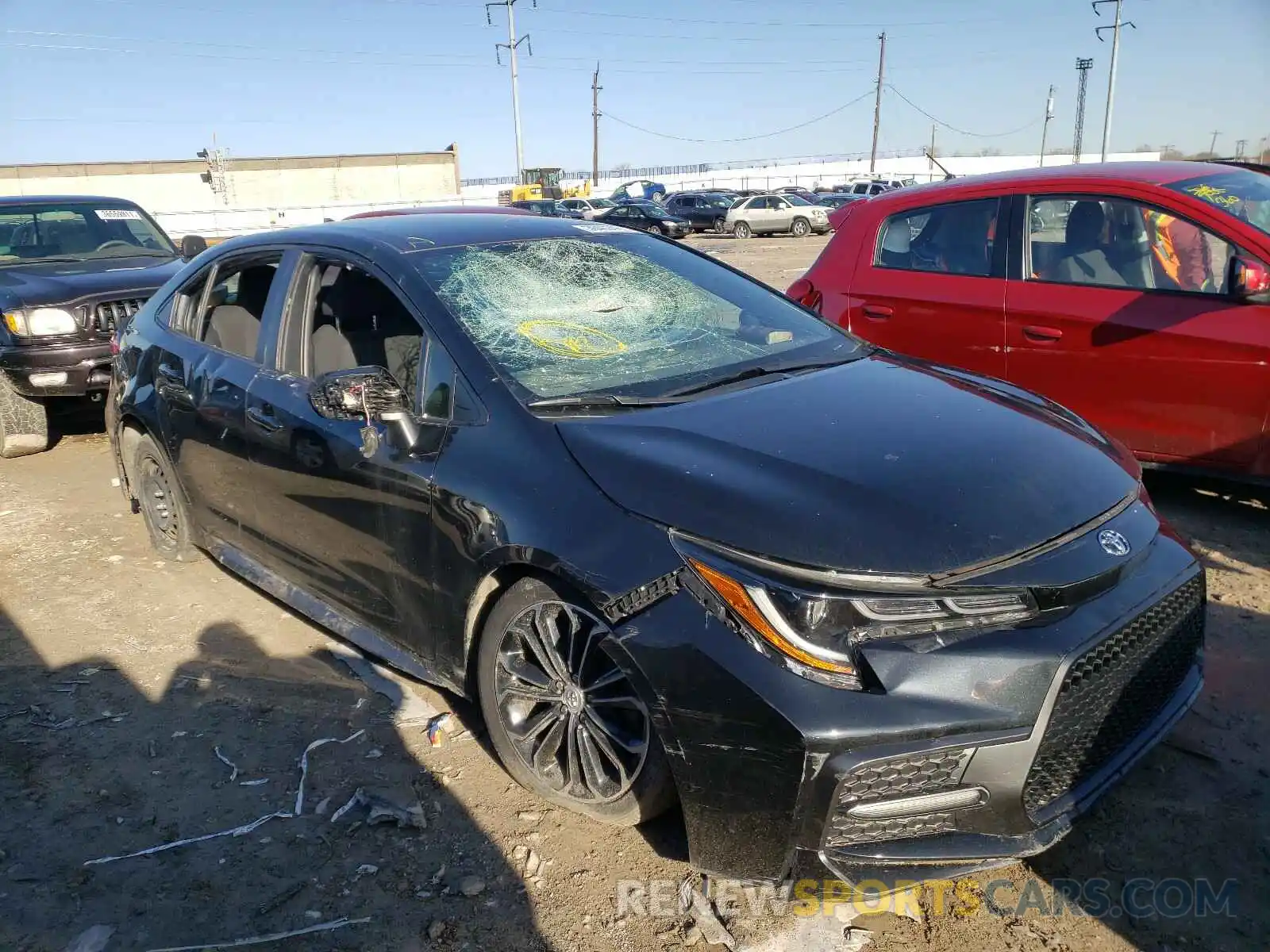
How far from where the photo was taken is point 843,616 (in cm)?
214

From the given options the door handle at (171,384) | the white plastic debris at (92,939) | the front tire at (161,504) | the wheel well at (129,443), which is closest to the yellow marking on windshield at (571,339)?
the door handle at (171,384)

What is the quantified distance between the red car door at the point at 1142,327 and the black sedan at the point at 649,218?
28023 mm

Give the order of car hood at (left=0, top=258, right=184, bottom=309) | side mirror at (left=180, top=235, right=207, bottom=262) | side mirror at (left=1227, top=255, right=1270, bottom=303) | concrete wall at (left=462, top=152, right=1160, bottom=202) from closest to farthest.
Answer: side mirror at (left=1227, top=255, right=1270, bottom=303) < car hood at (left=0, top=258, right=184, bottom=309) < side mirror at (left=180, top=235, right=207, bottom=262) < concrete wall at (left=462, top=152, right=1160, bottom=202)

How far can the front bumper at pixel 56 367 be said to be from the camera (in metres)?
6.93

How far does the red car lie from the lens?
14.3 ft

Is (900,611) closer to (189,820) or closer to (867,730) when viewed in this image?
(867,730)

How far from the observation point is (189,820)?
9.46 ft

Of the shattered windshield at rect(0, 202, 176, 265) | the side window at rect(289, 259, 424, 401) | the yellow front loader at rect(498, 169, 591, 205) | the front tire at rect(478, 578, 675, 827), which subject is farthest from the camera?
the yellow front loader at rect(498, 169, 591, 205)

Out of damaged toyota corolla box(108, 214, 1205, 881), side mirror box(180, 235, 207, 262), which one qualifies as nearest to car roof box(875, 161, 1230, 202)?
damaged toyota corolla box(108, 214, 1205, 881)

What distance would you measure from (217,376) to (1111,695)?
345cm

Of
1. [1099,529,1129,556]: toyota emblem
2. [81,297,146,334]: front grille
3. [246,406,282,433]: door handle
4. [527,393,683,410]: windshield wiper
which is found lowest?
[1099,529,1129,556]: toyota emblem

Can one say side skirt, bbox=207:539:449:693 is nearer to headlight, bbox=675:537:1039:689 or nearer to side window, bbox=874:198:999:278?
headlight, bbox=675:537:1039:689

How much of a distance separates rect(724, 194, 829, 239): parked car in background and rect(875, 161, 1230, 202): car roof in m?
28.4

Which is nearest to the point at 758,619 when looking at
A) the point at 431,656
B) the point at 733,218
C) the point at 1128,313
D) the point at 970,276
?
the point at 431,656
